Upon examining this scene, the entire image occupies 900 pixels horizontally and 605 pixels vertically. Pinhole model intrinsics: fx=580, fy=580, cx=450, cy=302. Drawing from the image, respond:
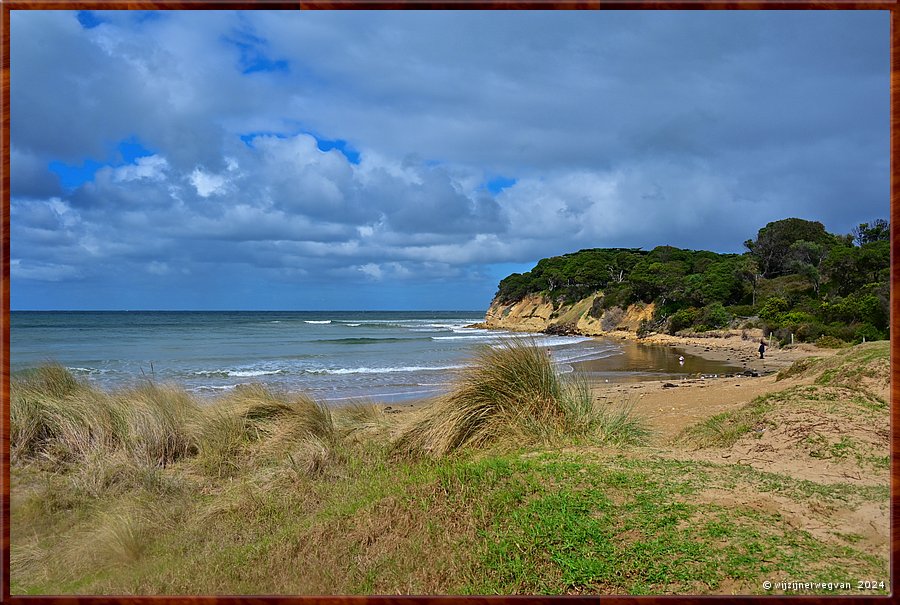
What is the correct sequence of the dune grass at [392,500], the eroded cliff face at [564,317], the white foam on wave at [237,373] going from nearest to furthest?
the dune grass at [392,500] → the white foam on wave at [237,373] → the eroded cliff face at [564,317]

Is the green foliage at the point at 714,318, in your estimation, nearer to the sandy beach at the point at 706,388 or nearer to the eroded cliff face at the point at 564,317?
the sandy beach at the point at 706,388

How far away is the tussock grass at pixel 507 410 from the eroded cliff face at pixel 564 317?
1815 inches

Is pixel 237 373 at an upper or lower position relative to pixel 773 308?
lower

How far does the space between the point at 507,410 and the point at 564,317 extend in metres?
56.6

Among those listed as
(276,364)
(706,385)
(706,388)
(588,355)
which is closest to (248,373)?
(276,364)

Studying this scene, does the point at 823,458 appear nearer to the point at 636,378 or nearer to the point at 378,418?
the point at 378,418

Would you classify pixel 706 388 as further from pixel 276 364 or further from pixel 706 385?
pixel 276 364

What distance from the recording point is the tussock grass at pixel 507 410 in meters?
6.59

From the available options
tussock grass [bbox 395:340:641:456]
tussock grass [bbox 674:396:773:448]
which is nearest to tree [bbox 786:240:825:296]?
tussock grass [bbox 674:396:773:448]

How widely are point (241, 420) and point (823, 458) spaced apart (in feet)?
24.2

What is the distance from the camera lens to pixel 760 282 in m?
44.3

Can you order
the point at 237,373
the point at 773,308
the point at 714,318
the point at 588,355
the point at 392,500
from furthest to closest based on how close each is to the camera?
the point at 714,318, the point at 773,308, the point at 588,355, the point at 237,373, the point at 392,500

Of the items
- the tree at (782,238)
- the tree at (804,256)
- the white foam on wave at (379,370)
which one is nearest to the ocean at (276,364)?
the white foam on wave at (379,370)

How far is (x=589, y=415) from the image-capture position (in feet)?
22.6
